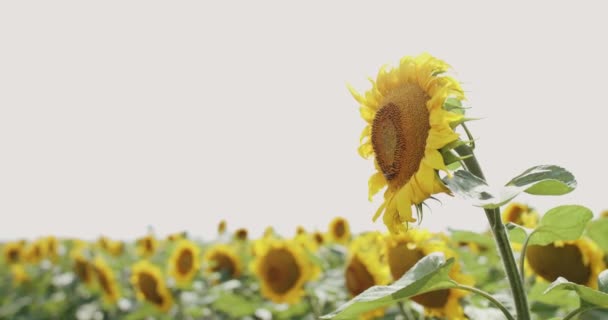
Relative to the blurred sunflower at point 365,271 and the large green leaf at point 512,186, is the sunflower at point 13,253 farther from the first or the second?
the large green leaf at point 512,186

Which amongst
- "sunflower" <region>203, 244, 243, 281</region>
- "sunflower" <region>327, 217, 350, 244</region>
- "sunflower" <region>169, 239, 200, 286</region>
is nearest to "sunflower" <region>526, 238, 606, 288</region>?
"sunflower" <region>203, 244, 243, 281</region>

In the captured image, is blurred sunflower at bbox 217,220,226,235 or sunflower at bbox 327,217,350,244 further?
blurred sunflower at bbox 217,220,226,235

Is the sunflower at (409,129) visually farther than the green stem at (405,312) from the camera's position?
No

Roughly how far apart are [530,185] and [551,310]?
1.46m

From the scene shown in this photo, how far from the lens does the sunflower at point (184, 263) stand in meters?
5.62

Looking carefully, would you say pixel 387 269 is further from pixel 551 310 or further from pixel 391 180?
pixel 391 180

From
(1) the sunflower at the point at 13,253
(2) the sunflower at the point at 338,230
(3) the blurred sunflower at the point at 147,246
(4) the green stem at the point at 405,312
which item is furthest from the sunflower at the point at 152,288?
(1) the sunflower at the point at 13,253

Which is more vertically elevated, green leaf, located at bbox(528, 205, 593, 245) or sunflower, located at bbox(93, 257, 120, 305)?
green leaf, located at bbox(528, 205, 593, 245)

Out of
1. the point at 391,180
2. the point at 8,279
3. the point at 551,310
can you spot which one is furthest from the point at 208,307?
the point at 8,279

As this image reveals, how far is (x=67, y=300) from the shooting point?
26.5 ft

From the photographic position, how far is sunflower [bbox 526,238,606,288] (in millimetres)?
2307

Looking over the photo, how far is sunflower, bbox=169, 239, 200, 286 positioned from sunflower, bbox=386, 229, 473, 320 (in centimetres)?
332

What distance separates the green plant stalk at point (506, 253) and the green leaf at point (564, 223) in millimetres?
Answer: 173

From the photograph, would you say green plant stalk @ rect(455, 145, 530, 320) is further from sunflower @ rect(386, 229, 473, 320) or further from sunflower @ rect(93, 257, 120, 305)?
sunflower @ rect(93, 257, 120, 305)
